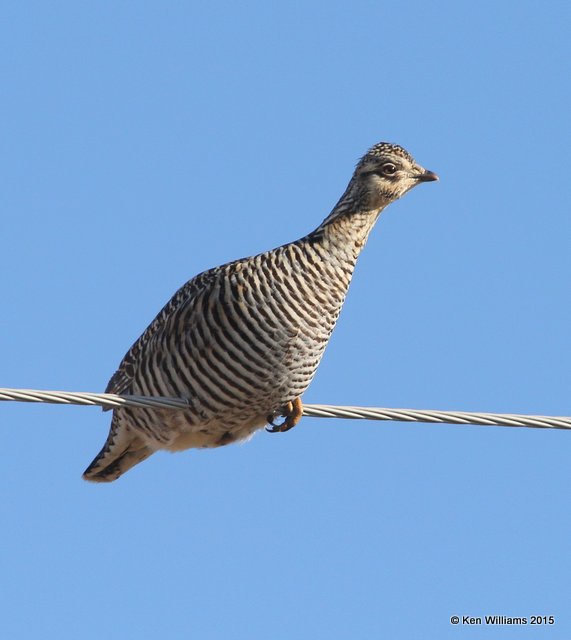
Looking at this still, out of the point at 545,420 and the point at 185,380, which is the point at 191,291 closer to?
the point at 185,380

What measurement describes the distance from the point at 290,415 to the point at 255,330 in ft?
2.37

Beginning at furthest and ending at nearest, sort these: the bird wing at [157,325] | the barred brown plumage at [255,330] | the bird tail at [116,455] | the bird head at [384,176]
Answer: the bird tail at [116,455] → the bird head at [384,176] → the bird wing at [157,325] → the barred brown plumage at [255,330]

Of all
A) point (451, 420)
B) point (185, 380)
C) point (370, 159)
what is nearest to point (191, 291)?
point (185, 380)

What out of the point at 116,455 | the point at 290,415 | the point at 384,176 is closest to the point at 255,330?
the point at 290,415

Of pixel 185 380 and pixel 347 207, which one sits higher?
pixel 347 207

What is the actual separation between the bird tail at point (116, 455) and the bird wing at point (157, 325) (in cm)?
29

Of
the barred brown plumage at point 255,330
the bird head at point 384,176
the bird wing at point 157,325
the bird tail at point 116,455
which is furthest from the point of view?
the bird tail at point 116,455

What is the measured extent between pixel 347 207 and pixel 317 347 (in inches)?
45.2

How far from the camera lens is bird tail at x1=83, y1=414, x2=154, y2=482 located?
1035 cm

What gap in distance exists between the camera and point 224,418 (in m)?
9.57

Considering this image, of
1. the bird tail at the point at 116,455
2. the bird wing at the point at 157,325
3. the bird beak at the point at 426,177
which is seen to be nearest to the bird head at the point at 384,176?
the bird beak at the point at 426,177

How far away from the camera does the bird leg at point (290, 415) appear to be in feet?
31.2

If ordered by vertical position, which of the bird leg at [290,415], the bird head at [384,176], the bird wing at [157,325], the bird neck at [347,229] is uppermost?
the bird head at [384,176]

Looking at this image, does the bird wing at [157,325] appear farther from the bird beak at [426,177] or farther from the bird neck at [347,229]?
the bird beak at [426,177]
